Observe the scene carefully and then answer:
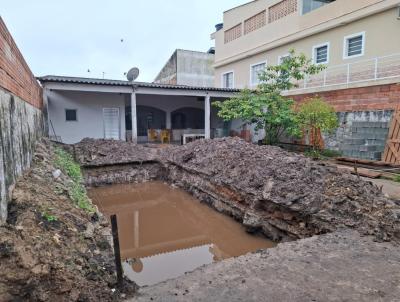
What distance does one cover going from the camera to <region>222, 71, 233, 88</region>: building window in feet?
63.4

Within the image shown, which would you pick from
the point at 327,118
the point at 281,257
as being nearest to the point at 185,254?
the point at 281,257

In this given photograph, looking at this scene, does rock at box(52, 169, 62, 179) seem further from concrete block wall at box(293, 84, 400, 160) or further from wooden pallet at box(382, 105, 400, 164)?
concrete block wall at box(293, 84, 400, 160)

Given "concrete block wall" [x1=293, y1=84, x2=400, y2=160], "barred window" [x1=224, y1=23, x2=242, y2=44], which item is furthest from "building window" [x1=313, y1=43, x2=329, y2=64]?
"barred window" [x1=224, y1=23, x2=242, y2=44]

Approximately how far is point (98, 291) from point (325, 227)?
3.80 m

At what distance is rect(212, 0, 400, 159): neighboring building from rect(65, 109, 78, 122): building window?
10160mm

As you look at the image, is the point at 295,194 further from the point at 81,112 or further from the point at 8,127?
the point at 81,112

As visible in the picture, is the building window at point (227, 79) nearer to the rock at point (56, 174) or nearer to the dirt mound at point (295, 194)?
the dirt mound at point (295, 194)

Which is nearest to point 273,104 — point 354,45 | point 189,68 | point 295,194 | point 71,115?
point 354,45

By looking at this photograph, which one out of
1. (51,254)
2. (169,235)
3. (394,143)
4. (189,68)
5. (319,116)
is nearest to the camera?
(51,254)

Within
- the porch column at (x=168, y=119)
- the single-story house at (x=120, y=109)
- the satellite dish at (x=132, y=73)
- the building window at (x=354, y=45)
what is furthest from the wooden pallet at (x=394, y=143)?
the satellite dish at (x=132, y=73)

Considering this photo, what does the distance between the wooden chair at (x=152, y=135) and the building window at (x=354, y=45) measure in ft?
34.1

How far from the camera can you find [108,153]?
10820 mm

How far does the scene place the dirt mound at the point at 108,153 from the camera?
10.3m

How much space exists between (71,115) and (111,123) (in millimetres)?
→ 1883
